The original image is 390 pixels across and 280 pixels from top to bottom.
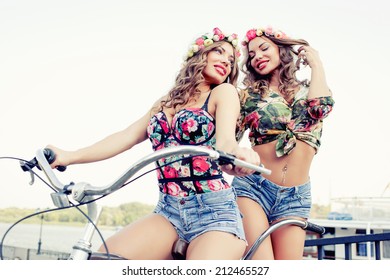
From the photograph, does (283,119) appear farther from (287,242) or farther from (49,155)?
(49,155)

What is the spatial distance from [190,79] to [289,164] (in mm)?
410

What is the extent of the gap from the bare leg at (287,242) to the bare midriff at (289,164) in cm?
14

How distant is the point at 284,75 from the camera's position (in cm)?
161

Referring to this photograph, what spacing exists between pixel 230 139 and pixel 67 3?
129 cm

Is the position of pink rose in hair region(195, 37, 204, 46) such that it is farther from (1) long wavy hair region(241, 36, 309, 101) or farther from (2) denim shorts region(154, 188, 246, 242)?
(2) denim shorts region(154, 188, 246, 242)

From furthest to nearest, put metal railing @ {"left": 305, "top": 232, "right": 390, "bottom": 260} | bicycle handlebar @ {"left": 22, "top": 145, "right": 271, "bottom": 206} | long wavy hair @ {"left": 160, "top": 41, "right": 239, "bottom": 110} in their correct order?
metal railing @ {"left": 305, "top": 232, "right": 390, "bottom": 260} < long wavy hair @ {"left": 160, "top": 41, "right": 239, "bottom": 110} < bicycle handlebar @ {"left": 22, "top": 145, "right": 271, "bottom": 206}

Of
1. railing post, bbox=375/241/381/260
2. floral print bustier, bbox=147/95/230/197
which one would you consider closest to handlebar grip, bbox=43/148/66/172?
floral print bustier, bbox=147/95/230/197

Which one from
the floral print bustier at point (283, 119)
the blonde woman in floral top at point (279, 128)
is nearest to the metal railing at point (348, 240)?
the blonde woman in floral top at point (279, 128)

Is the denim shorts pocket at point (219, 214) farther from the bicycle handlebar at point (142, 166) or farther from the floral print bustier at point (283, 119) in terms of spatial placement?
the floral print bustier at point (283, 119)

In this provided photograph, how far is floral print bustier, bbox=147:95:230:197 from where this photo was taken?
1158 millimetres
